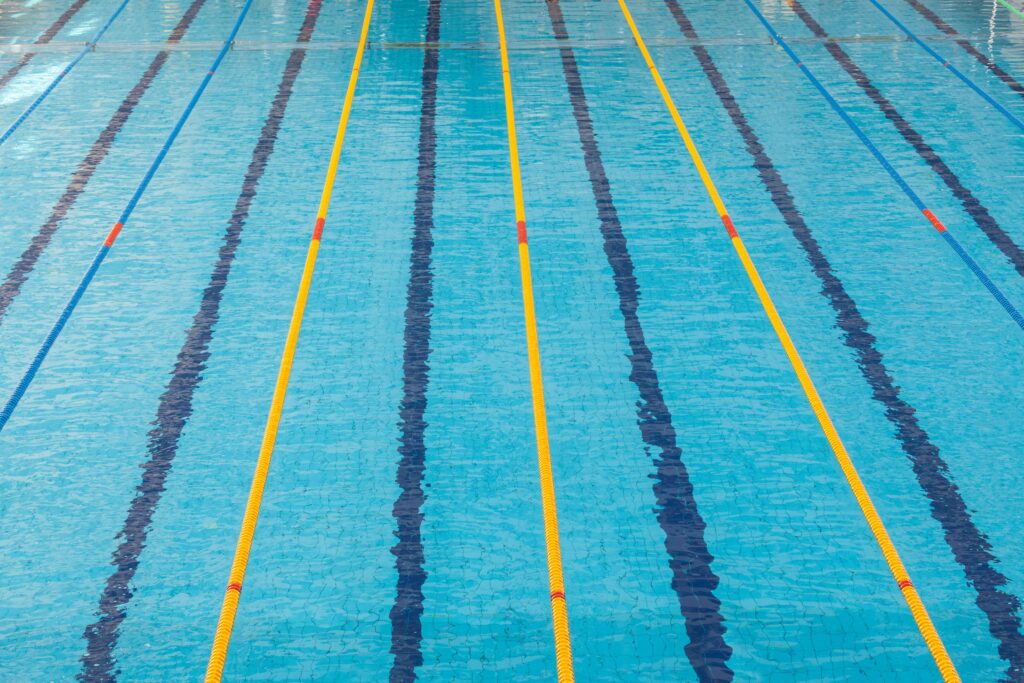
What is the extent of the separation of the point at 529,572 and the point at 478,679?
405mm

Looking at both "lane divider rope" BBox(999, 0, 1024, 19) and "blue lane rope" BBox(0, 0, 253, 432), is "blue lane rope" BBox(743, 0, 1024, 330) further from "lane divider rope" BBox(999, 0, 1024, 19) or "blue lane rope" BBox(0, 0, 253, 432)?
"blue lane rope" BBox(0, 0, 253, 432)

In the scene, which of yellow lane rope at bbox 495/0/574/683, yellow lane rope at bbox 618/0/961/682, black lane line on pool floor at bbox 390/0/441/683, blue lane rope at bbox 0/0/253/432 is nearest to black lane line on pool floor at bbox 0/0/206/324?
blue lane rope at bbox 0/0/253/432

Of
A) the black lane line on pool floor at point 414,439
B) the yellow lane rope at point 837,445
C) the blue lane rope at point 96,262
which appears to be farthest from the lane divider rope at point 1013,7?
the blue lane rope at point 96,262

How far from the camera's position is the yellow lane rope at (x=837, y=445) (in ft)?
8.20

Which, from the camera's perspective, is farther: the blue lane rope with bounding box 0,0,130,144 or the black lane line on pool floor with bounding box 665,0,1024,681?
the blue lane rope with bounding box 0,0,130,144

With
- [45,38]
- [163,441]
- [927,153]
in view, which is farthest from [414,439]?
[45,38]

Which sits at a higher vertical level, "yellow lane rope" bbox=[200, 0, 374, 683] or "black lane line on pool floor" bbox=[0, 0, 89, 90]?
"black lane line on pool floor" bbox=[0, 0, 89, 90]

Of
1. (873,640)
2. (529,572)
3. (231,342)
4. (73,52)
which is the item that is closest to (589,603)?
(529,572)

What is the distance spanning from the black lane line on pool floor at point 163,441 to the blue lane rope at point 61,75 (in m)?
1.36

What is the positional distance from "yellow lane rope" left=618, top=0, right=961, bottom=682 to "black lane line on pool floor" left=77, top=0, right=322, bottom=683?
6.57ft

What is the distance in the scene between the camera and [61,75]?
6.29 m

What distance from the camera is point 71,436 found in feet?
11.5

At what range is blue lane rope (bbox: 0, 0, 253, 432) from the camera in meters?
3.64

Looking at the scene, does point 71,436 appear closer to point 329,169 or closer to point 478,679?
point 478,679
